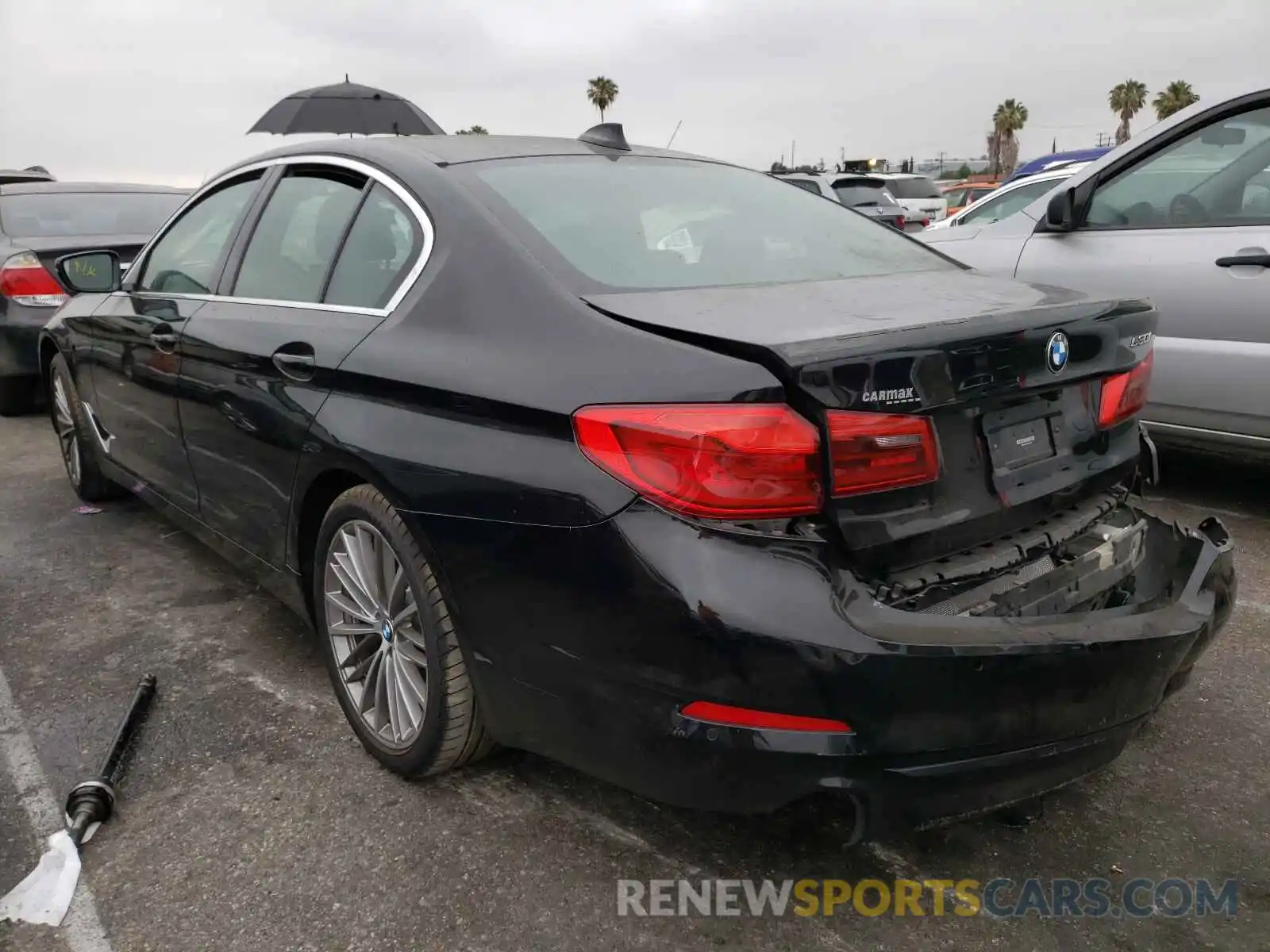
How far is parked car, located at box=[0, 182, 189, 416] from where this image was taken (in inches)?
243

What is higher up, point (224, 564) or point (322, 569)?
point (322, 569)

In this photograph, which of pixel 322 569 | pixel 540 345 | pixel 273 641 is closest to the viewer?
pixel 540 345

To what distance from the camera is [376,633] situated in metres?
2.50

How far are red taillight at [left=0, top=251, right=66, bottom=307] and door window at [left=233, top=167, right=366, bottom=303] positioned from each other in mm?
3876

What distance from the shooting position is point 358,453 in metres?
2.31

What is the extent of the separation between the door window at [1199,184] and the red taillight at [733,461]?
3136 mm

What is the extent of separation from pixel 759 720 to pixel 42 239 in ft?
21.9

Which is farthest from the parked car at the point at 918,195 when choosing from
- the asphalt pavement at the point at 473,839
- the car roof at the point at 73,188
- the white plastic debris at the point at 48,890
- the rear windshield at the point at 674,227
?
the white plastic debris at the point at 48,890

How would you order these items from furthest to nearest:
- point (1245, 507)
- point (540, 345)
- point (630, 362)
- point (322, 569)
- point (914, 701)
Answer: point (1245, 507), point (322, 569), point (540, 345), point (630, 362), point (914, 701)

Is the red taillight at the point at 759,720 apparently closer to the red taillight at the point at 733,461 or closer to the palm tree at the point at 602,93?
the red taillight at the point at 733,461

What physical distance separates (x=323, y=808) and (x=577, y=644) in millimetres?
949

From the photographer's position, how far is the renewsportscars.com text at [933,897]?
6.68 feet

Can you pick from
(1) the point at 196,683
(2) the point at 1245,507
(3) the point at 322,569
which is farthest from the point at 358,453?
(2) the point at 1245,507

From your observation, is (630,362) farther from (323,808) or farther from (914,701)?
(323,808)
